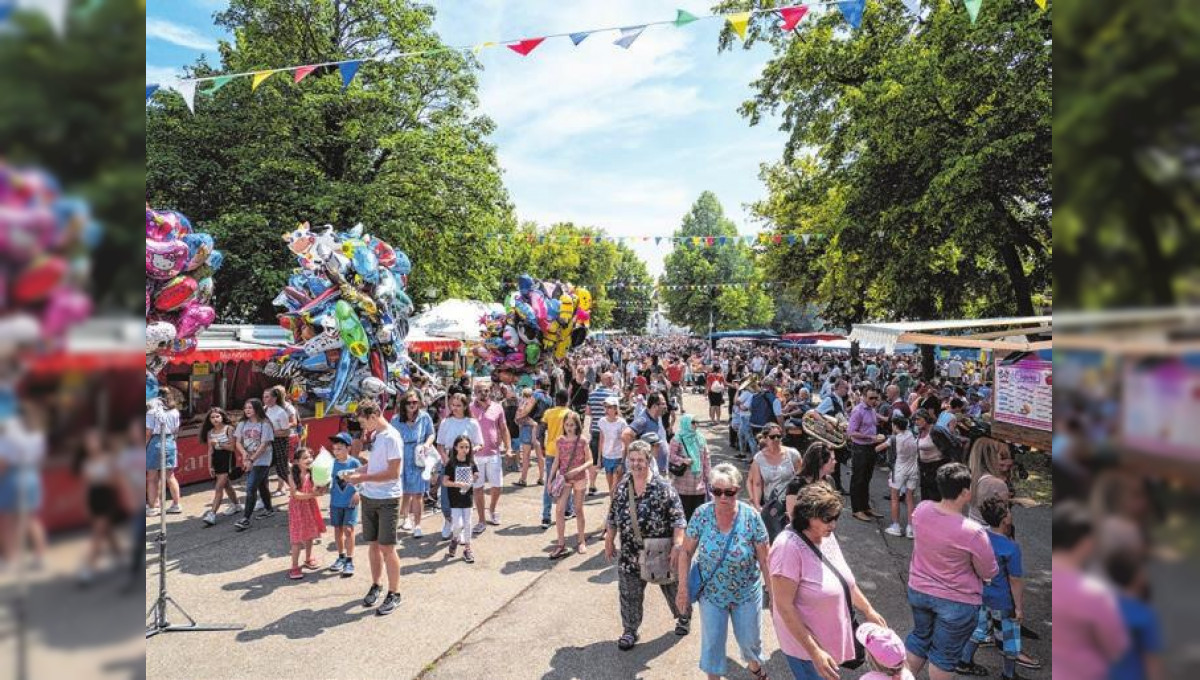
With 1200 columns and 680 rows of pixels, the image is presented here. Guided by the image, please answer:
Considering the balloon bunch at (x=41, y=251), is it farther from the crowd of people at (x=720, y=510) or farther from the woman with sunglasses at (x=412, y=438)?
the woman with sunglasses at (x=412, y=438)

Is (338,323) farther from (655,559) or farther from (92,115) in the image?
(92,115)

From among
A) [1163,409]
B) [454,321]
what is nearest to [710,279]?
[454,321]

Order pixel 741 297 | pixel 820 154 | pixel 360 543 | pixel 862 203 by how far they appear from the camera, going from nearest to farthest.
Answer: pixel 360 543 < pixel 862 203 < pixel 820 154 < pixel 741 297

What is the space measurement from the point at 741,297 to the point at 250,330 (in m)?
53.4

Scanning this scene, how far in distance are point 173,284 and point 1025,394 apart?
842 centimetres

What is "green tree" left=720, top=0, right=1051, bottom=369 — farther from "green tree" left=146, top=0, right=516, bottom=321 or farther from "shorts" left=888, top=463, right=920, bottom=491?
"green tree" left=146, top=0, right=516, bottom=321

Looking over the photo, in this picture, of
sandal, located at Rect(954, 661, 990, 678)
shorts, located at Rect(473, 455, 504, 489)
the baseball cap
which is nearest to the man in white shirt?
shorts, located at Rect(473, 455, 504, 489)

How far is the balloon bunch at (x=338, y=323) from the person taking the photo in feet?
31.7

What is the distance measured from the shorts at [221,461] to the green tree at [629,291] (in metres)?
65.5

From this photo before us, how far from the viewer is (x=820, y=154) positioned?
54.7 feet

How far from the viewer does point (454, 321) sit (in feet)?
62.1

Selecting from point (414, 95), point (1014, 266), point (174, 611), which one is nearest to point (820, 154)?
point (1014, 266)

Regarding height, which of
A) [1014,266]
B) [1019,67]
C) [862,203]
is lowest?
[1014,266]

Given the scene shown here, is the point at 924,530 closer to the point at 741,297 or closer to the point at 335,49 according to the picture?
the point at 335,49
